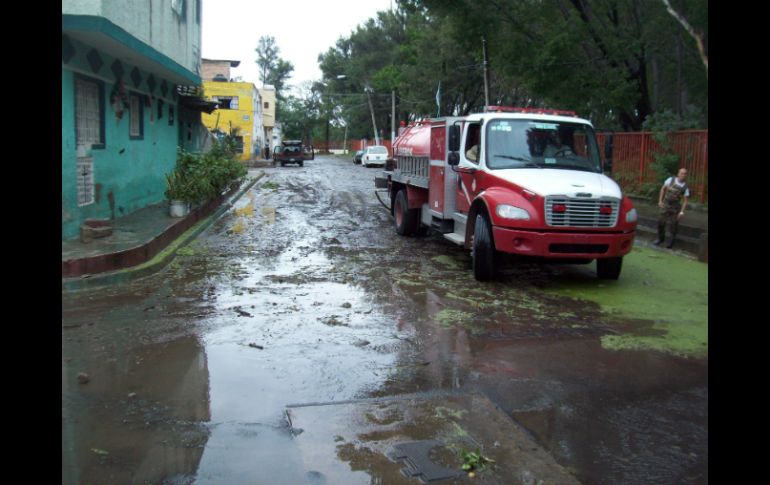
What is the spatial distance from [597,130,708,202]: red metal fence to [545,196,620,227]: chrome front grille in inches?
257

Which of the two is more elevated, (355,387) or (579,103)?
(579,103)

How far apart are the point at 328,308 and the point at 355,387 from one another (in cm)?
261

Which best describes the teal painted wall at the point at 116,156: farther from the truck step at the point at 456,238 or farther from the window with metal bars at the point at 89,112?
the truck step at the point at 456,238

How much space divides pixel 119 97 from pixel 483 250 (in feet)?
28.4

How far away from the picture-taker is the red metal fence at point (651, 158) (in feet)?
54.1

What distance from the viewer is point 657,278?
10359mm

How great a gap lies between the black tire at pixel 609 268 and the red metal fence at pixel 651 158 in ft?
19.3

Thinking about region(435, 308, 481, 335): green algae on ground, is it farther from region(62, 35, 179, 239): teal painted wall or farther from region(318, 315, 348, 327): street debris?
region(62, 35, 179, 239): teal painted wall

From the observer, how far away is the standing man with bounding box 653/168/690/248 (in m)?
12.4

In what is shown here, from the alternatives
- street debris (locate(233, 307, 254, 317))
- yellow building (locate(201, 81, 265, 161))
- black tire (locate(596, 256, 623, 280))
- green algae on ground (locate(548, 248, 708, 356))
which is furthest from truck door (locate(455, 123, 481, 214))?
yellow building (locate(201, 81, 265, 161))

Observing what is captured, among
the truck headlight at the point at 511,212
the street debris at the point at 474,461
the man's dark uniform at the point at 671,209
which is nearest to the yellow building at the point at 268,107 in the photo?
the man's dark uniform at the point at 671,209

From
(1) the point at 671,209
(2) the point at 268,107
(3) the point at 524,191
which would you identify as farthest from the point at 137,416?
(2) the point at 268,107
